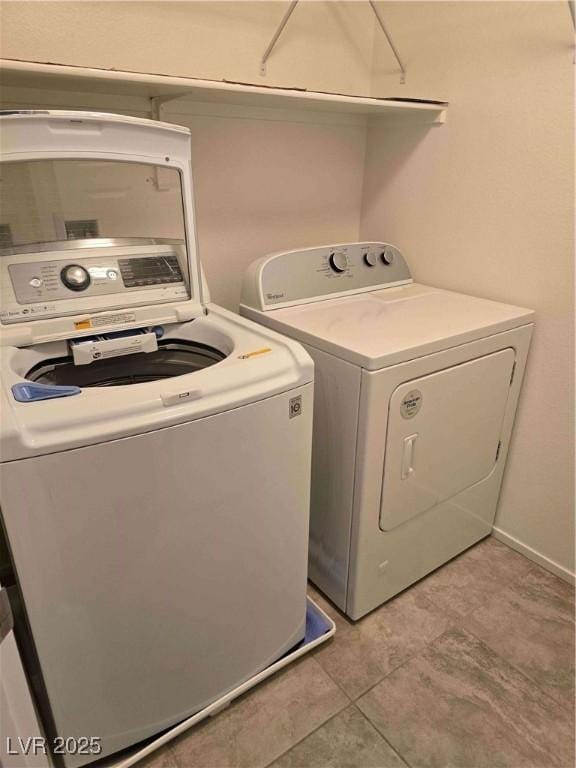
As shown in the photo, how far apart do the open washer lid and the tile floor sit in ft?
3.79

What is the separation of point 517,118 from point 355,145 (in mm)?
762

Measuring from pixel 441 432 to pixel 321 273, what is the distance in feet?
2.38

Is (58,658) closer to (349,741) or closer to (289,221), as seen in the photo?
(349,741)

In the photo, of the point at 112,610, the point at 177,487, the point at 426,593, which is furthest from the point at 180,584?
the point at 426,593

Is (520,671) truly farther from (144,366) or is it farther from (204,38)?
(204,38)

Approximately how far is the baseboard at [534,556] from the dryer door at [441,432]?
1.31ft

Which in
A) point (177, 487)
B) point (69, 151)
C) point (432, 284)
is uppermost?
point (69, 151)

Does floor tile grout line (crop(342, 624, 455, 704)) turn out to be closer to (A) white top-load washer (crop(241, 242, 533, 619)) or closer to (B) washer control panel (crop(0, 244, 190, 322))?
(A) white top-load washer (crop(241, 242, 533, 619))

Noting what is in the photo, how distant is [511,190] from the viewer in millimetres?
1758

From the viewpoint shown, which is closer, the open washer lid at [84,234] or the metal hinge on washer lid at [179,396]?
the metal hinge on washer lid at [179,396]

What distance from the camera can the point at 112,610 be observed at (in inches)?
44.1

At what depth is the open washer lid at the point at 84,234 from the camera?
3.91 ft

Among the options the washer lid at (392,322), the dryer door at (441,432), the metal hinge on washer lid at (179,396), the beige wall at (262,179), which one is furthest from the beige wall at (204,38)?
the dryer door at (441,432)

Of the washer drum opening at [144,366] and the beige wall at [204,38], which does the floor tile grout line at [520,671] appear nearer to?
the washer drum opening at [144,366]
